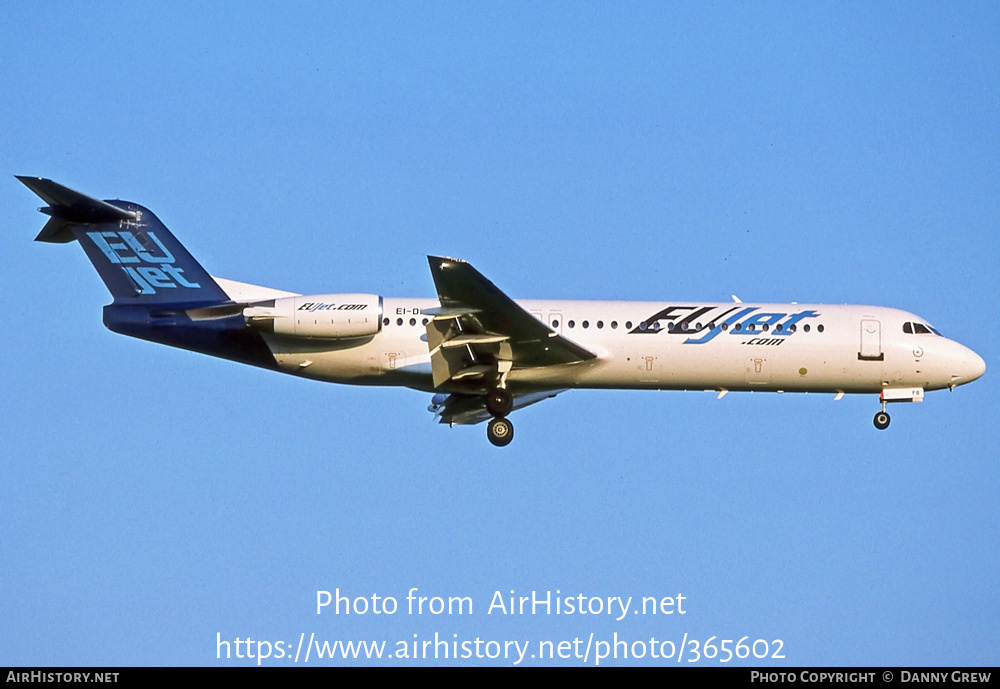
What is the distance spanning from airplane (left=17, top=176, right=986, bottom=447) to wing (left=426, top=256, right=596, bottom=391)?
4cm

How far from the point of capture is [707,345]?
89.5 ft

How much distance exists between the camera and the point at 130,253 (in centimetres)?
2720

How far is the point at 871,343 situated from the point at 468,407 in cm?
916

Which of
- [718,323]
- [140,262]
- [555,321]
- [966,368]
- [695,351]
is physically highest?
[140,262]

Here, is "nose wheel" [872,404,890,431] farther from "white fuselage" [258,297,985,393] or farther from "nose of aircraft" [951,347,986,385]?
"nose of aircraft" [951,347,986,385]

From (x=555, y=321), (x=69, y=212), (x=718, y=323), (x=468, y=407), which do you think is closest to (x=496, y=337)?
(x=555, y=321)

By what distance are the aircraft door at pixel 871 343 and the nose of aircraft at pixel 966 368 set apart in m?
1.77

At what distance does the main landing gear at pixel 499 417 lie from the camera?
26984 millimetres

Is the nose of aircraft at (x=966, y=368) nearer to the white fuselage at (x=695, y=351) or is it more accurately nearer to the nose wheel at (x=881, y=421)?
the white fuselage at (x=695, y=351)

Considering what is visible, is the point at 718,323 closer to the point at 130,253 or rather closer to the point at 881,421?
the point at 881,421

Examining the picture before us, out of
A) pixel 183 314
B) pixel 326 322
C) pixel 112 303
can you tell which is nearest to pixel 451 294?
pixel 326 322
